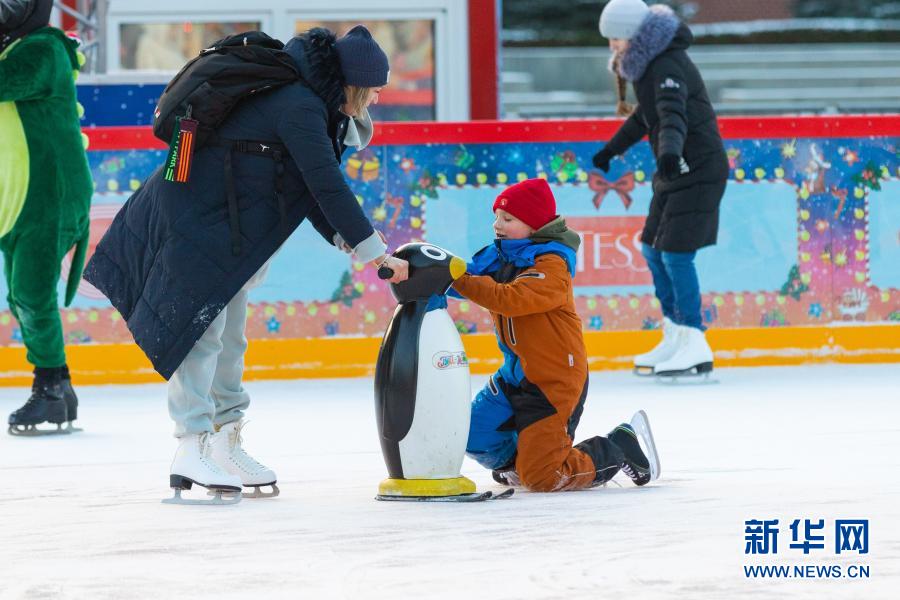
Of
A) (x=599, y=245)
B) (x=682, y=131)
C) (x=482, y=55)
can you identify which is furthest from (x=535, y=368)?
(x=482, y=55)

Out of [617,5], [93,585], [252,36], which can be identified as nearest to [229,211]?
[252,36]

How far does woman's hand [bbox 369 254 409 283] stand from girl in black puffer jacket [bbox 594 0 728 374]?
3.14 meters

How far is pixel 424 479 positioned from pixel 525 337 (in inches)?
18.9

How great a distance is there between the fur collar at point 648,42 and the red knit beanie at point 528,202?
2907 mm

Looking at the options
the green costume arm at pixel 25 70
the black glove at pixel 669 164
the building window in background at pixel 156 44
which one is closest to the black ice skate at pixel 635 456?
the green costume arm at pixel 25 70

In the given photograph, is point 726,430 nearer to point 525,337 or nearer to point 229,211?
point 525,337

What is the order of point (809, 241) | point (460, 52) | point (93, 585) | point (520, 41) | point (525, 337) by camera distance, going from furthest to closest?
point (520, 41) → point (460, 52) → point (809, 241) → point (525, 337) → point (93, 585)

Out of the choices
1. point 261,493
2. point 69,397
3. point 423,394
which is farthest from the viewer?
point 69,397

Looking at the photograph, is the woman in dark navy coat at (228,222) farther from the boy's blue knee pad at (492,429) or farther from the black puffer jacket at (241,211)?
the boy's blue knee pad at (492,429)

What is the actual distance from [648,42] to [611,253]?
103 cm

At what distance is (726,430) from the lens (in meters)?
5.30

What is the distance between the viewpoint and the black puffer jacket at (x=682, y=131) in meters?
6.81

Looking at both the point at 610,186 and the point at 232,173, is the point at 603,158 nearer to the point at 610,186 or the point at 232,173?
the point at 610,186

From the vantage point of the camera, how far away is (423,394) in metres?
3.81
